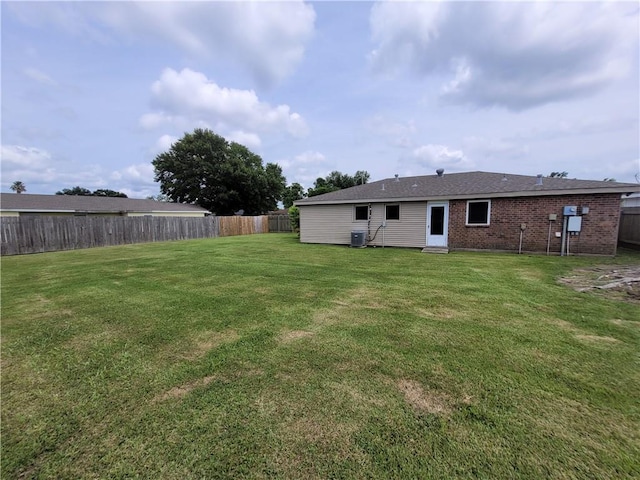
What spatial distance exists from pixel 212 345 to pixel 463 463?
2.64 m

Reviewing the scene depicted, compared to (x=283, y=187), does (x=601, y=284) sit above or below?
below

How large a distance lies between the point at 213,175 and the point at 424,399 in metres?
35.0

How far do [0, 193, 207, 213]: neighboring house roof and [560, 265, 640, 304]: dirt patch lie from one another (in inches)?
1051

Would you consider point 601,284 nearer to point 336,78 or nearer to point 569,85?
point 569,85

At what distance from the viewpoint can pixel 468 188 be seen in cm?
1130

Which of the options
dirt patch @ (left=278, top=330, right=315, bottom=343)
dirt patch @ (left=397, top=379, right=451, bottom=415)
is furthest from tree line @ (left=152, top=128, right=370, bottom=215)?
dirt patch @ (left=397, top=379, right=451, bottom=415)

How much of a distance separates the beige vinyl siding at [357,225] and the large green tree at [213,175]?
67.5 feet

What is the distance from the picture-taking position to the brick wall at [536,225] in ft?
29.7

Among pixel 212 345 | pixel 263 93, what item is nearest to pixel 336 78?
pixel 263 93

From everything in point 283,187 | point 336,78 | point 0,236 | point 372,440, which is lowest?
point 372,440

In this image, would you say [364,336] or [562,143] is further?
[562,143]

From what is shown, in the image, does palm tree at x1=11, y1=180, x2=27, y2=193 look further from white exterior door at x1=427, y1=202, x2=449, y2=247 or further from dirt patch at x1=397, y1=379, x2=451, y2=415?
dirt patch at x1=397, y1=379, x2=451, y2=415

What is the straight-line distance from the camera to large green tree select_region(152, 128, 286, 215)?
32.8 metres

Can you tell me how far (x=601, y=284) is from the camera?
18.4 ft
